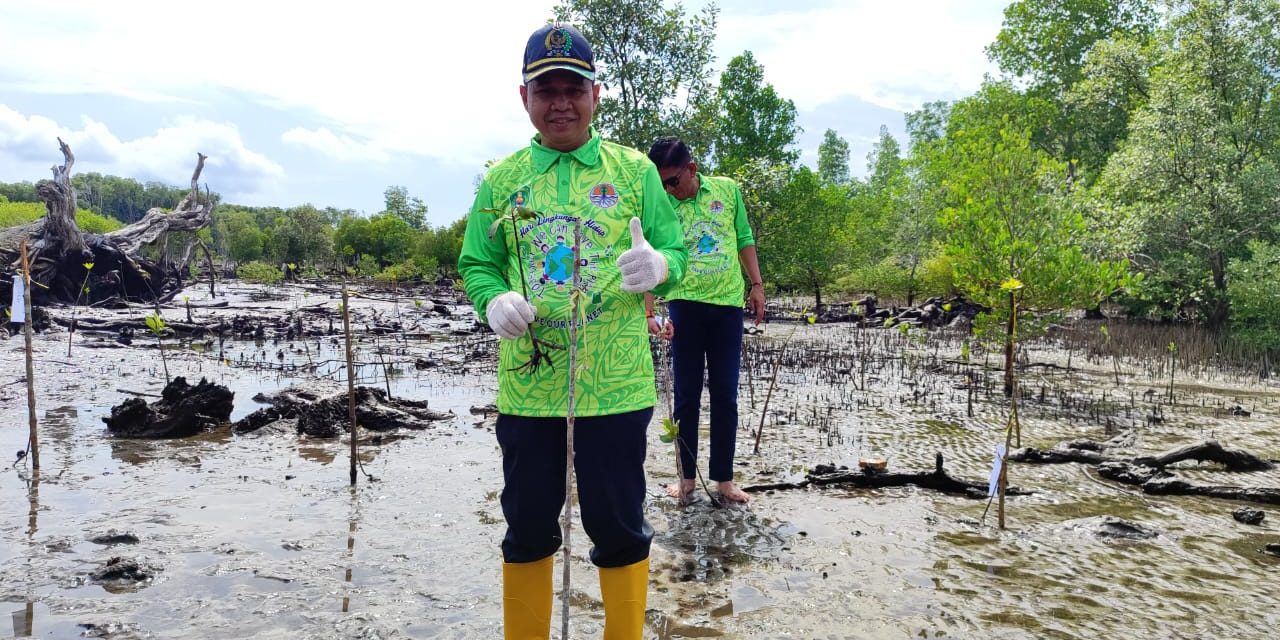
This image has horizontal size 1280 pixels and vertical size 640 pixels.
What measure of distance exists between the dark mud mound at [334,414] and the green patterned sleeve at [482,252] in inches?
183

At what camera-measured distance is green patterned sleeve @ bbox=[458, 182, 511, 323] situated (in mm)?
2184

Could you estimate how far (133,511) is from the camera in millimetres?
4164

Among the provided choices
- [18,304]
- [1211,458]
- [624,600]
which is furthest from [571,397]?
[1211,458]

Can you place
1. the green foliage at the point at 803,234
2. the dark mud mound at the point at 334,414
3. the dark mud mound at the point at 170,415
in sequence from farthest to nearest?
1. the green foliage at the point at 803,234
2. the dark mud mound at the point at 334,414
3. the dark mud mound at the point at 170,415

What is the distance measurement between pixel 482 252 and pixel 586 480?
76cm

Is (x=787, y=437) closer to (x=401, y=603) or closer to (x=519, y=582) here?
(x=401, y=603)

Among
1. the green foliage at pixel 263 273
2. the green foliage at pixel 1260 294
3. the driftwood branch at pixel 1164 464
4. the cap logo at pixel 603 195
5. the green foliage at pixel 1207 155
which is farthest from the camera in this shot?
the green foliage at pixel 263 273

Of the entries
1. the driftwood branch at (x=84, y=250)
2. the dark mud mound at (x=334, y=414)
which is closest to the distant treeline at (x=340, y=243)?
the driftwood branch at (x=84, y=250)

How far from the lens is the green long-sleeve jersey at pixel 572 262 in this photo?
208 centimetres

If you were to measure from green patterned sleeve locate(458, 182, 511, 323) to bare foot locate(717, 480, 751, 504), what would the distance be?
8.44 ft

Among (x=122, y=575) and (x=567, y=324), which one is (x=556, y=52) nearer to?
(x=567, y=324)

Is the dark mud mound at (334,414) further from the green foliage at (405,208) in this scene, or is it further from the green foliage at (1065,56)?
the green foliage at (405,208)

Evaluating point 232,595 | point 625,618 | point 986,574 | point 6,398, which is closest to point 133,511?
point 232,595

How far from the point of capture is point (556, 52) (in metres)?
2.05
